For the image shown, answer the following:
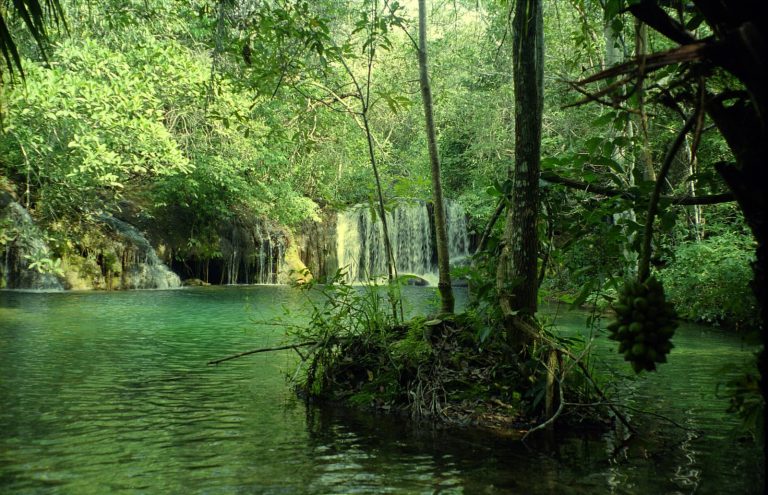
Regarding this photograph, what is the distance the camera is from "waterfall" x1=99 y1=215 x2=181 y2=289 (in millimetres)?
22250

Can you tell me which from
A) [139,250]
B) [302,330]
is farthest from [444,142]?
[302,330]

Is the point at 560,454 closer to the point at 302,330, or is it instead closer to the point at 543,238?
the point at 543,238

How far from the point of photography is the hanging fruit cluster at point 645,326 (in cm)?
191

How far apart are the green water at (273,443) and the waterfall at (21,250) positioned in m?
9.04

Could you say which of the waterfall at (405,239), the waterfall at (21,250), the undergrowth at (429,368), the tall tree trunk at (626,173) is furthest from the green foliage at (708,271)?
the waterfall at (21,250)

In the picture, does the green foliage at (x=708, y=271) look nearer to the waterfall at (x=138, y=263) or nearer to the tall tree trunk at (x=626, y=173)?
the tall tree trunk at (x=626, y=173)

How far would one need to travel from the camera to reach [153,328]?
12992mm

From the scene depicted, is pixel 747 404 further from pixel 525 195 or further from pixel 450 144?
pixel 450 144

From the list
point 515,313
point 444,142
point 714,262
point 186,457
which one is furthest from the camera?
point 444,142

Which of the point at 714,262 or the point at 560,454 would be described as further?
the point at 714,262

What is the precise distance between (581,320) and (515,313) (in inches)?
386

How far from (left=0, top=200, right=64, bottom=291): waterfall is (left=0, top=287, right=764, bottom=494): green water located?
904 centimetres

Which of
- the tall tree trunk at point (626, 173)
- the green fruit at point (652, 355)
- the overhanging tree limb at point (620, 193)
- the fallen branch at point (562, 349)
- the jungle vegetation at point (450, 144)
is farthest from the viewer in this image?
the fallen branch at point (562, 349)

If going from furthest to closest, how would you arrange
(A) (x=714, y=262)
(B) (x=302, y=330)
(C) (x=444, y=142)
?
(C) (x=444, y=142) < (A) (x=714, y=262) < (B) (x=302, y=330)
